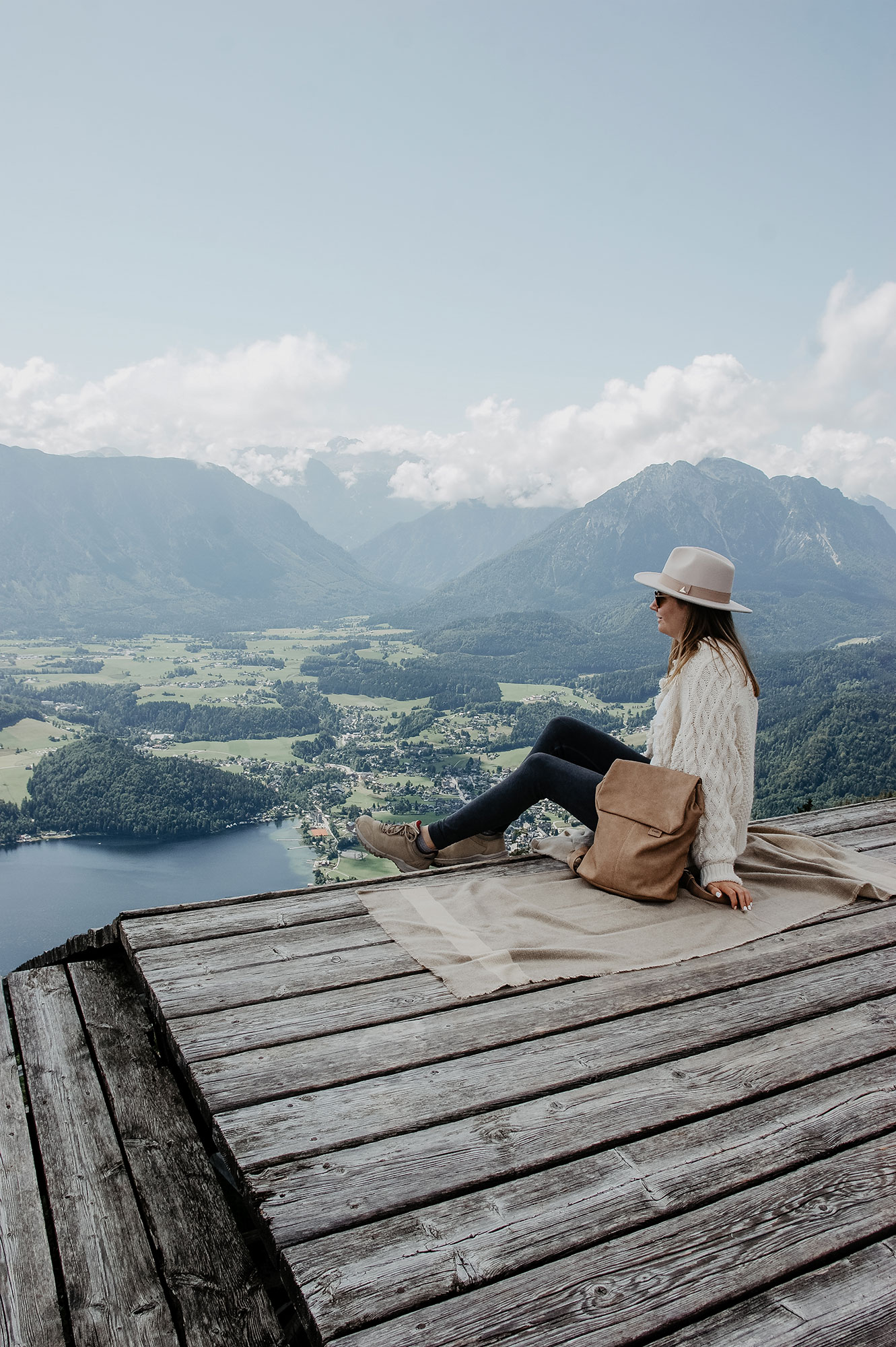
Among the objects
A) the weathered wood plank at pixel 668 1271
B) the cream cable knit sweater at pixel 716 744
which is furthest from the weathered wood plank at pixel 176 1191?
the cream cable knit sweater at pixel 716 744

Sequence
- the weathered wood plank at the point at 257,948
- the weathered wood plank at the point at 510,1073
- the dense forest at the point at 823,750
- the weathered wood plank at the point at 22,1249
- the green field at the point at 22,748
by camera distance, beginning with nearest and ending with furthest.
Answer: the weathered wood plank at the point at 22,1249
the weathered wood plank at the point at 510,1073
the weathered wood plank at the point at 257,948
the dense forest at the point at 823,750
the green field at the point at 22,748

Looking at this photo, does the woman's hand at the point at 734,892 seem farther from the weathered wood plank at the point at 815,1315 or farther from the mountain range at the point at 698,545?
the mountain range at the point at 698,545

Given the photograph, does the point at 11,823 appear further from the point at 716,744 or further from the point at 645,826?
the point at 716,744

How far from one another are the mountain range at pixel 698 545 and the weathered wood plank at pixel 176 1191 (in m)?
107

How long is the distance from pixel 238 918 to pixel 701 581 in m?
2.20

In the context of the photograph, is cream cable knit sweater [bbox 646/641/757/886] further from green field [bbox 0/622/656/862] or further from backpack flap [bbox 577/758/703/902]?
green field [bbox 0/622/656/862]

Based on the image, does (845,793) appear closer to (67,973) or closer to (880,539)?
(67,973)

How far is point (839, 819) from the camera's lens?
4594mm

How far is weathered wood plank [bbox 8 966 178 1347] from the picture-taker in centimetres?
145

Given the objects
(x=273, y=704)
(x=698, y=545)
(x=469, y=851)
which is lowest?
(x=273, y=704)

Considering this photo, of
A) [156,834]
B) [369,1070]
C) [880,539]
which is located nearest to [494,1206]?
[369,1070]

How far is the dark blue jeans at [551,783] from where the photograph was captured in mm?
3439

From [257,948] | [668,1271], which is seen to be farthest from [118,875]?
[668,1271]

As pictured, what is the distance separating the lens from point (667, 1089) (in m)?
1.96
